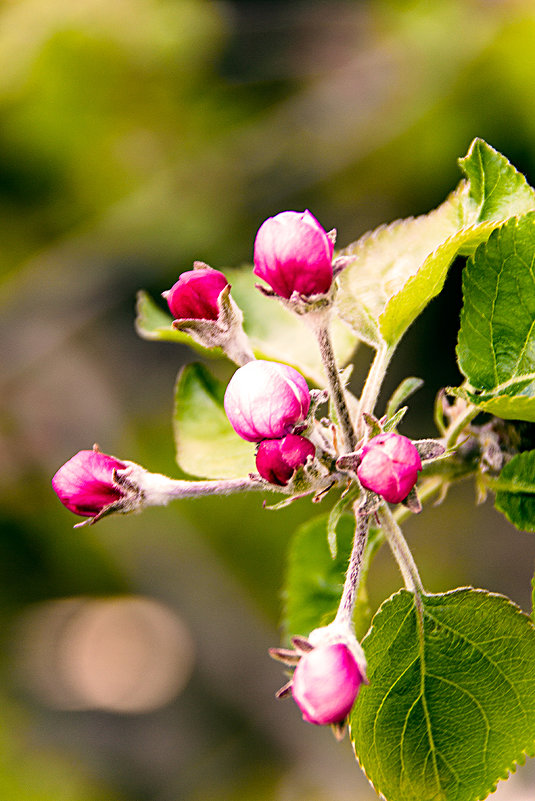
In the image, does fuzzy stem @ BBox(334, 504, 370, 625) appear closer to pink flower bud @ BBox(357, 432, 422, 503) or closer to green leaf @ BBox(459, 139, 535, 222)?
pink flower bud @ BBox(357, 432, 422, 503)

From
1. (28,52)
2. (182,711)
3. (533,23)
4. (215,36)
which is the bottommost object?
(182,711)

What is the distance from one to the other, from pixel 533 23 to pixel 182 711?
271 cm

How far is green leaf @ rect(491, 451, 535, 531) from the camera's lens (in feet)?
2.38

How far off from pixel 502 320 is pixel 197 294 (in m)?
0.28

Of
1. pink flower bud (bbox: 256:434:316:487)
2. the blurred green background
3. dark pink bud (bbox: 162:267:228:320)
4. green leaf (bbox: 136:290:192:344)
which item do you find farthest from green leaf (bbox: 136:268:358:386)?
the blurred green background

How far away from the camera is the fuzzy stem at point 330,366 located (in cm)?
64

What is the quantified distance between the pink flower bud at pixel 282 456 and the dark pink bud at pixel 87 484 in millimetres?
154

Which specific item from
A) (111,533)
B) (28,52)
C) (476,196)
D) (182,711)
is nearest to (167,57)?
(28,52)

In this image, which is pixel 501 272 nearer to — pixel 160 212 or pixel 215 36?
pixel 160 212

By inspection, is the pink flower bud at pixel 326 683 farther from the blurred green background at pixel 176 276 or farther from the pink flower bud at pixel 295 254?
the blurred green background at pixel 176 276

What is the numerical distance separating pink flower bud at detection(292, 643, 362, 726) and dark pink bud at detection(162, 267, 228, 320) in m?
0.31

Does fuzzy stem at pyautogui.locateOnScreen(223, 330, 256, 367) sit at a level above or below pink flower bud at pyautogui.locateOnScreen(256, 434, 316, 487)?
above

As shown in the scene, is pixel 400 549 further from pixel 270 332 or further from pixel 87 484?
pixel 270 332

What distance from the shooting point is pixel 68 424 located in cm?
265
